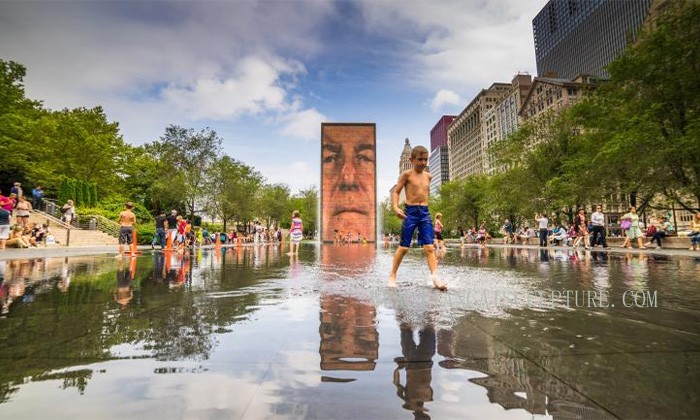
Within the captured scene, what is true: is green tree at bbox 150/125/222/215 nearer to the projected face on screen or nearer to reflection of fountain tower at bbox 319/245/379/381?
the projected face on screen

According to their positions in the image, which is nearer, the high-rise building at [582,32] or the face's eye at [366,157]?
the face's eye at [366,157]

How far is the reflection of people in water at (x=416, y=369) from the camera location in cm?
155

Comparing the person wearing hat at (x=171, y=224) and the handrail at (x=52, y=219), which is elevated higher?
the handrail at (x=52, y=219)

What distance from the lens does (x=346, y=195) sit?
49656mm

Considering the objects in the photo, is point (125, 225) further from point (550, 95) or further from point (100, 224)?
point (550, 95)

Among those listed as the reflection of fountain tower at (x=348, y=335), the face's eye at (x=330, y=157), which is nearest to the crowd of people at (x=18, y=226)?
the reflection of fountain tower at (x=348, y=335)

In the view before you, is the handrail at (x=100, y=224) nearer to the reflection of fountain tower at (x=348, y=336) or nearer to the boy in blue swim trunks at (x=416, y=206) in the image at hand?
the boy in blue swim trunks at (x=416, y=206)

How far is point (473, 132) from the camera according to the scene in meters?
138

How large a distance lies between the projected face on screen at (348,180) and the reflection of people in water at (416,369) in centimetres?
4494

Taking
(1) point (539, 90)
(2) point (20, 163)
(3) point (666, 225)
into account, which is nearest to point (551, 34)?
(1) point (539, 90)

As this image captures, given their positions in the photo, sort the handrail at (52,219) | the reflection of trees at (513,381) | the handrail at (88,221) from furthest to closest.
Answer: the handrail at (88,221) < the handrail at (52,219) < the reflection of trees at (513,381)

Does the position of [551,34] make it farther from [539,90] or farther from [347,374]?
[347,374]

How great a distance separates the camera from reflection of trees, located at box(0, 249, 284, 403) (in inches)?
78.8

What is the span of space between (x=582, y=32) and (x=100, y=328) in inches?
6617
